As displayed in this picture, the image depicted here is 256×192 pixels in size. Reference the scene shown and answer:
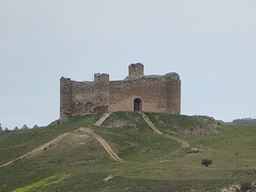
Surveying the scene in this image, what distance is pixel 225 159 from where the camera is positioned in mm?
55281

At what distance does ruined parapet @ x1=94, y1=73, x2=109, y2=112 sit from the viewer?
6994 cm

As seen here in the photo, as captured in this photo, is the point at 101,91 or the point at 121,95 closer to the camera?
the point at 101,91

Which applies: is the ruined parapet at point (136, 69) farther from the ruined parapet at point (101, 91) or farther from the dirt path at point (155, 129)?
the dirt path at point (155, 129)

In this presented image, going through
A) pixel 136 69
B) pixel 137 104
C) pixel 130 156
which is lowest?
pixel 130 156

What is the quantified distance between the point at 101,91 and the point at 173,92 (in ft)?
22.4

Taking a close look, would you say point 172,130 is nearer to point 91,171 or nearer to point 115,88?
point 115,88

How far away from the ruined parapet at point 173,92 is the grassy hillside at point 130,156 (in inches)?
56.7

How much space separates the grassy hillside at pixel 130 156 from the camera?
4800 cm

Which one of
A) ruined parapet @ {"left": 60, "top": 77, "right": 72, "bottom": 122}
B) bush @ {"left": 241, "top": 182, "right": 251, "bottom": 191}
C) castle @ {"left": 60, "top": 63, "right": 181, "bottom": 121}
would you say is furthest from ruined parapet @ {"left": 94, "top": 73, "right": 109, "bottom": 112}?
bush @ {"left": 241, "top": 182, "right": 251, "bottom": 191}

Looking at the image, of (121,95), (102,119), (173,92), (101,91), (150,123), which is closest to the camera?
(102,119)

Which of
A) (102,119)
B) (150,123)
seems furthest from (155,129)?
(102,119)

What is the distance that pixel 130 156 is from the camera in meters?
59.5

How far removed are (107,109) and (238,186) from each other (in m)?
27.4

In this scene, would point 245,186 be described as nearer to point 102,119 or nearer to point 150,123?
point 150,123
